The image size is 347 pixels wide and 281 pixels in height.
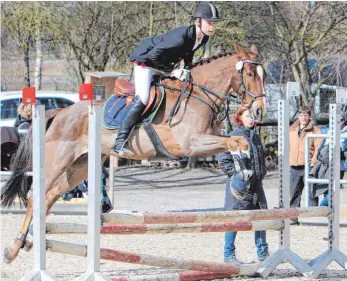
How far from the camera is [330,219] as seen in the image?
722 centimetres

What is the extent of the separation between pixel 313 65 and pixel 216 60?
33.6 ft

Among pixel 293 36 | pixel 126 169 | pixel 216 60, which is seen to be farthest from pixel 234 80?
pixel 126 169

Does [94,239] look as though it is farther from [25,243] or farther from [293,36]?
[293,36]

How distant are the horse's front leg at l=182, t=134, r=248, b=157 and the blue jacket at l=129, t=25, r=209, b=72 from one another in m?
0.70

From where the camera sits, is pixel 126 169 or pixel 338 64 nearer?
pixel 338 64

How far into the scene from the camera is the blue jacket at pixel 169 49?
22.8ft

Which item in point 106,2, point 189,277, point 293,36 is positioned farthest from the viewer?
Result: point 106,2

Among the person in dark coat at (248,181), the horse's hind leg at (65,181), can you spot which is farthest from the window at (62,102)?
the person in dark coat at (248,181)

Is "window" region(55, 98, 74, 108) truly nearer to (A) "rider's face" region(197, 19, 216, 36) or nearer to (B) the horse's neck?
(B) the horse's neck

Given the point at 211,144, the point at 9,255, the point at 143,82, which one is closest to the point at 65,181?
the point at 9,255

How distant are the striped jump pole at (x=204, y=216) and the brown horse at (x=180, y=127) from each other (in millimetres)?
537

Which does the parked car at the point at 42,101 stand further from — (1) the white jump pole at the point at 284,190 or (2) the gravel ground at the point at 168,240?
(1) the white jump pole at the point at 284,190

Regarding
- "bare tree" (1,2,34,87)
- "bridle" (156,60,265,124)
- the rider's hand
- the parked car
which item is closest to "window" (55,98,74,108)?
the parked car

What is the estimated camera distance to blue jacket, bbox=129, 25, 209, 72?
274 inches
